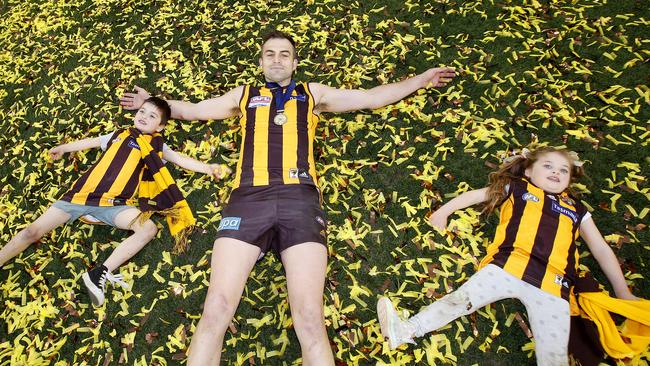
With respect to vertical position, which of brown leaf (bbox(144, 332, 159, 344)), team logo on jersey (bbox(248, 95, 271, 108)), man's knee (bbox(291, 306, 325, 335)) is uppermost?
team logo on jersey (bbox(248, 95, 271, 108))

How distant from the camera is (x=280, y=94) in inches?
222

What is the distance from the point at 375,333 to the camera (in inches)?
190

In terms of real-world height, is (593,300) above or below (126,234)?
above

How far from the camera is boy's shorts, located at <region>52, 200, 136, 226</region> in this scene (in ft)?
18.4

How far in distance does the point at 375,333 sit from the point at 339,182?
7.82ft

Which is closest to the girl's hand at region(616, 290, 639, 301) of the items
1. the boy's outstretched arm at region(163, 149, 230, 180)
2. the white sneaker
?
the white sneaker

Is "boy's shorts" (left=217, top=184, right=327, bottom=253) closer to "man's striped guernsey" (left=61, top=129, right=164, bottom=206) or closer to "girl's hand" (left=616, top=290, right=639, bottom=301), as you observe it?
"man's striped guernsey" (left=61, top=129, right=164, bottom=206)

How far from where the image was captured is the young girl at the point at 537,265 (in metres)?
4.31

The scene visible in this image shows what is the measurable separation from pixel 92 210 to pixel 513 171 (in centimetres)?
622

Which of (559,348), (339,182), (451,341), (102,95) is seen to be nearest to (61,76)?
(102,95)

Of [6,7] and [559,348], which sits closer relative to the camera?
[559,348]

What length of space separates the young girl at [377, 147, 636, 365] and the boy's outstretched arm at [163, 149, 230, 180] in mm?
3179

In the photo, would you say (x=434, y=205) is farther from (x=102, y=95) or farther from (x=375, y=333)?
(x=102, y=95)

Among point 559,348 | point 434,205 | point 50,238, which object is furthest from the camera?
point 50,238
